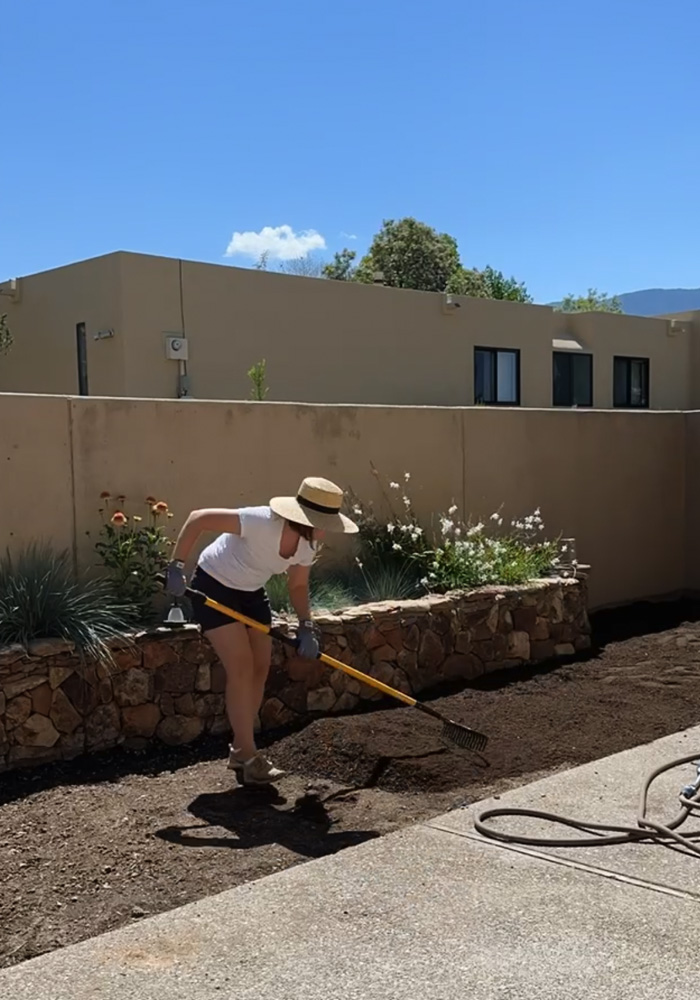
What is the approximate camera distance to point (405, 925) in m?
3.81

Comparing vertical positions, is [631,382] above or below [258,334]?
below

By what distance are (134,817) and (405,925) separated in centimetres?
174

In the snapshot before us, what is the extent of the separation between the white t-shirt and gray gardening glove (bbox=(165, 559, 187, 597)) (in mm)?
303

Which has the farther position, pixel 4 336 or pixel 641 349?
pixel 641 349

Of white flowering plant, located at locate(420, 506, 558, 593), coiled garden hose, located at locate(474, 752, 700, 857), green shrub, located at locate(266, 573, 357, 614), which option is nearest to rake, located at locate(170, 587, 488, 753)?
coiled garden hose, located at locate(474, 752, 700, 857)

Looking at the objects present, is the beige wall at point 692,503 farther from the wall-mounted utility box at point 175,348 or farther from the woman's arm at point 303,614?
the woman's arm at point 303,614

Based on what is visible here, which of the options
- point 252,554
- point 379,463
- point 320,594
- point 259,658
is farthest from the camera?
point 379,463

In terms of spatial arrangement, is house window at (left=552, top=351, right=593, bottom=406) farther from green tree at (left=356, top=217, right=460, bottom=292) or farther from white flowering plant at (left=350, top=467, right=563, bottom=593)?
green tree at (left=356, top=217, right=460, bottom=292)

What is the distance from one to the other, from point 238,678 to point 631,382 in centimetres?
2233

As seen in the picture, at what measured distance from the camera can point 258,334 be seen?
1633 centimetres

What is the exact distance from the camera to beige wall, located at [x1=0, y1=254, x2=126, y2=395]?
14812 mm

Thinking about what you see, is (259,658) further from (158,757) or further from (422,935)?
(422,935)

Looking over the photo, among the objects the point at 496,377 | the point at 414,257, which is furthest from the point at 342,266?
the point at 496,377

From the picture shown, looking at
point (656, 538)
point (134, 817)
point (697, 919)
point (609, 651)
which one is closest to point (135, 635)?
point (134, 817)
